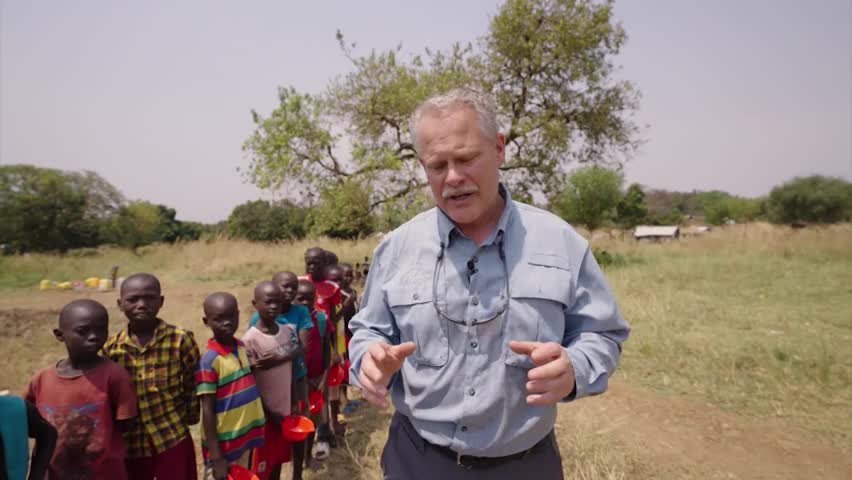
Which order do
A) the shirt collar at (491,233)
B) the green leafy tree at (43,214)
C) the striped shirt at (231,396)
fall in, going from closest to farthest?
the shirt collar at (491,233) → the striped shirt at (231,396) → the green leafy tree at (43,214)

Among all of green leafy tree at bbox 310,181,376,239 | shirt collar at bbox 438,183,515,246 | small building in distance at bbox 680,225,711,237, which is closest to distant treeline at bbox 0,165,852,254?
green leafy tree at bbox 310,181,376,239

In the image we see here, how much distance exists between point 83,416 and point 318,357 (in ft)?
6.02

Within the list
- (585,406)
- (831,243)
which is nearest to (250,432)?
(585,406)

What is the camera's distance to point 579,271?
1.45 m

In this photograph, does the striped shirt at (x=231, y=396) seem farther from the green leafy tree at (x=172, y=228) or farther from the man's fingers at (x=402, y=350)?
the green leafy tree at (x=172, y=228)

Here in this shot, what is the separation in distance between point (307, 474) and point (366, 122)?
9120 mm

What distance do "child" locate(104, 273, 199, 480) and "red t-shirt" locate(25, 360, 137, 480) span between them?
0.20 m

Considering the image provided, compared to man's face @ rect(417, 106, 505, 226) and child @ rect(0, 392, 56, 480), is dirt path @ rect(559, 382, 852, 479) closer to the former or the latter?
man's face @ rect(417, 106, 505, 226)

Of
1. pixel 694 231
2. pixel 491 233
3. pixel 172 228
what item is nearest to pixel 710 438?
pixel 491 233

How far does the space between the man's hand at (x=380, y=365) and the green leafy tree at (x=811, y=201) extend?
38370 mm

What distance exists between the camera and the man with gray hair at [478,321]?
1.37 m

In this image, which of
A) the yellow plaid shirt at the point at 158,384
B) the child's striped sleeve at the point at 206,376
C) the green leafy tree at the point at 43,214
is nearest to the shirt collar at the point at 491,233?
the child's striped sleeve at the point at 206,376

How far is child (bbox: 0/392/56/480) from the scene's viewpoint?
175cm

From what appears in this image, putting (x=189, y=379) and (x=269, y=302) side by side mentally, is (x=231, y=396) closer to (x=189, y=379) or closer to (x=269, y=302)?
(x=189, y=379)
